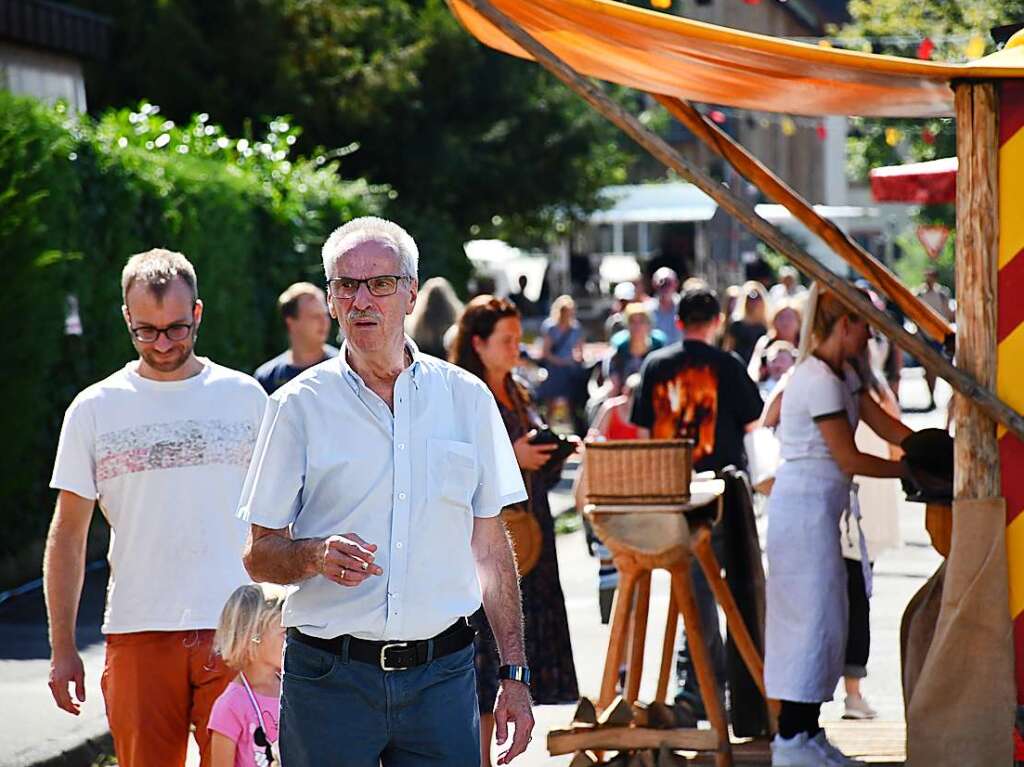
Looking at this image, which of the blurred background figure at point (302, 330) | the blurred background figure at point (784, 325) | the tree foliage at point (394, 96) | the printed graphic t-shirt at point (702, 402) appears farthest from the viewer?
the tree foliage at point (394, 96)

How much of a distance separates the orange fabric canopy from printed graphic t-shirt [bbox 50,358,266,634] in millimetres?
1449

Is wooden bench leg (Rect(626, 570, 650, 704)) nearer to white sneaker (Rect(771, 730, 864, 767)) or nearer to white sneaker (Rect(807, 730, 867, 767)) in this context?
white sneaker (Rect(771, 730, 864, 767))

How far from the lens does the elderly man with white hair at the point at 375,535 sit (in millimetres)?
4133

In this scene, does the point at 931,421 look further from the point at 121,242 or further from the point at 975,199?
the point at 975,199

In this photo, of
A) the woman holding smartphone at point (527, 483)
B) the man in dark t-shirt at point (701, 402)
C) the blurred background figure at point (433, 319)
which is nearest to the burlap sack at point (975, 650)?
the woman holding smartphone at point (527, 483)

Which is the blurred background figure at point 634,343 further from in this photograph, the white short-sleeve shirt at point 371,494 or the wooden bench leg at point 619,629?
the white short-sleeve shirt at point 371,494

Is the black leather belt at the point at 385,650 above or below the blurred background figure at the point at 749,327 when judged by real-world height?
below

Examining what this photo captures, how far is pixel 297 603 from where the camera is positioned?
4184 millimetres

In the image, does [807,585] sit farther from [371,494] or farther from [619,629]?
[371,494]

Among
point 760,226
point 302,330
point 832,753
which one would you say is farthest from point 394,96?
point 760,226

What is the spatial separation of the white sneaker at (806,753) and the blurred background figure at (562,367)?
50.9 ft

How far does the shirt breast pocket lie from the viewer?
4223 mm

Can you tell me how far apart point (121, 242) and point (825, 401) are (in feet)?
23.3

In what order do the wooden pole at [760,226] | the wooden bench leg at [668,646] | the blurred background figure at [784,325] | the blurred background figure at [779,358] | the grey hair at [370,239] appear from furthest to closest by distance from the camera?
the blurred background figure at [784,325] → the blurred background figure at [779,358] → the wooden bench leg at [668,646] → the wooden pole at [760,226] → the grey hair at [370,239]
